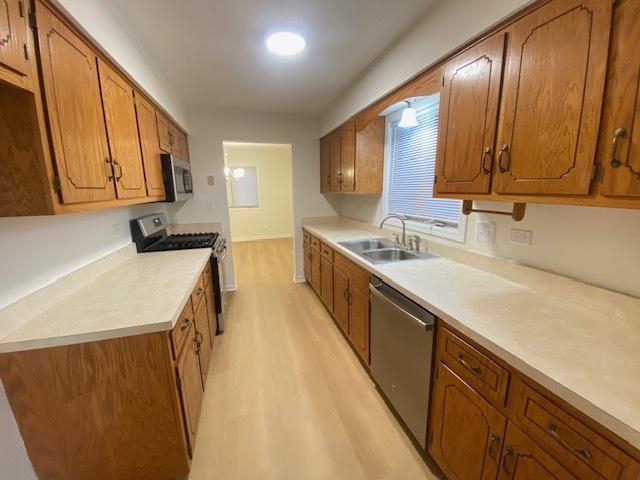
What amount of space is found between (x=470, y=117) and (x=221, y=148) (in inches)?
117

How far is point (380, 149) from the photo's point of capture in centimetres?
278

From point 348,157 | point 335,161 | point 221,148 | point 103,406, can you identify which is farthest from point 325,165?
point 103,406

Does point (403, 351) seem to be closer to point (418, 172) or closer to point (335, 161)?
point (418, 172)

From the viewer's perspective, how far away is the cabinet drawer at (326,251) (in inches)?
105

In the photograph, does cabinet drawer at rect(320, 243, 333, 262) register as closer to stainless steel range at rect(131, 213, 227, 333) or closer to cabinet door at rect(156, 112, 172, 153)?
stainless steel range at rect(131, 213, 227, 333)

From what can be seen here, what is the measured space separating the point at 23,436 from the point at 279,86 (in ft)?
9.58

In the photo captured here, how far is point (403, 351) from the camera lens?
145 cm

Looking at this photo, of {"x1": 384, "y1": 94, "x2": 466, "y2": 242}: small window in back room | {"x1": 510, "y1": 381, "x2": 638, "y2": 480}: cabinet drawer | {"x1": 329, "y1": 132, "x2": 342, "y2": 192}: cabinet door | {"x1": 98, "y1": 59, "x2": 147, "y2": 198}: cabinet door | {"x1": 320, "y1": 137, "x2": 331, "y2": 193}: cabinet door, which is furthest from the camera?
{"x1": 320, "y1": 137, "x2": 331, "y2": 193}: cabinet door

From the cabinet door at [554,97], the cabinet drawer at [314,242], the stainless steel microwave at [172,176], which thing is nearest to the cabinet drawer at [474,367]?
the cabinet door at [554,97]

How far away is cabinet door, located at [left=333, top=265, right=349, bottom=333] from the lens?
Answer: 2.30m

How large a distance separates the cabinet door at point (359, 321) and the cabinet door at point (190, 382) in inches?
45.6

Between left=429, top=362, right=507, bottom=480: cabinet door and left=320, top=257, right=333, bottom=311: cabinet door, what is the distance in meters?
1.57

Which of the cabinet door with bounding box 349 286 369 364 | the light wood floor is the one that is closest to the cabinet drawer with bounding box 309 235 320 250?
the light wood floor

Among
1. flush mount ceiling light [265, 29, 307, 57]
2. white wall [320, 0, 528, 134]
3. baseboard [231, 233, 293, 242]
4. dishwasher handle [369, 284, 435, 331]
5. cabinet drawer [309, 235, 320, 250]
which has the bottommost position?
baseboard [231, 233, 293, 242]
